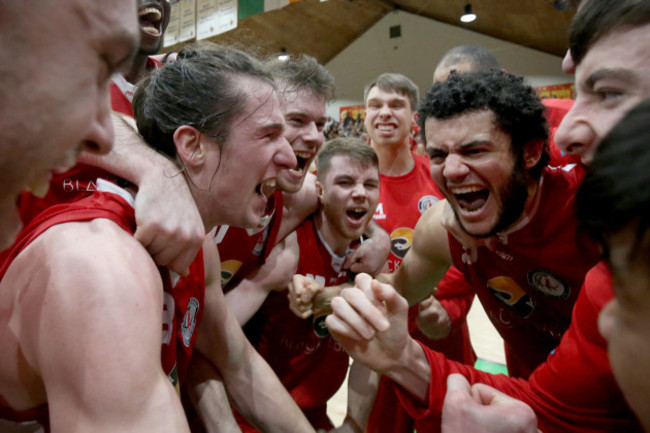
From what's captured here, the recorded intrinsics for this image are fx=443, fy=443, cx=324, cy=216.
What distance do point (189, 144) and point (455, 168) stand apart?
1.10 metres

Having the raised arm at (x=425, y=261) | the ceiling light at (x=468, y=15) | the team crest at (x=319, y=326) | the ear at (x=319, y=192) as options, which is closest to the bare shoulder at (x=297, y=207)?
the ear at (x=319, y=192)

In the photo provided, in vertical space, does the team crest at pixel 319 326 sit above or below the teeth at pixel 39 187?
below

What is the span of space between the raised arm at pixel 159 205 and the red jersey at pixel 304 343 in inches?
47.8

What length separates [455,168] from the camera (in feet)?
6.28

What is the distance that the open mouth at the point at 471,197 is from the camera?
78.4 inches

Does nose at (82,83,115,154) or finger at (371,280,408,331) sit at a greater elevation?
nose at (82,83,115,154)

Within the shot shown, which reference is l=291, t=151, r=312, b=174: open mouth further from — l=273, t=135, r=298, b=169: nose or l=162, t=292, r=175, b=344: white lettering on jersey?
l=162, t=292, r=175, b=344: white lettering on jersey

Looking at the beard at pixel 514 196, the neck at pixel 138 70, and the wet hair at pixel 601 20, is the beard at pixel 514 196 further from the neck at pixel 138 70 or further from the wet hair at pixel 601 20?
the neck at pixel 138 70

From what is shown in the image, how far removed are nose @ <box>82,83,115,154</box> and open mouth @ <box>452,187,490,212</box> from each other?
1614 millimetres

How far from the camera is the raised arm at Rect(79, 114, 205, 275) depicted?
46.9 inches

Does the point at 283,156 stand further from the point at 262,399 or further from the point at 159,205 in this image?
the point at 262,399

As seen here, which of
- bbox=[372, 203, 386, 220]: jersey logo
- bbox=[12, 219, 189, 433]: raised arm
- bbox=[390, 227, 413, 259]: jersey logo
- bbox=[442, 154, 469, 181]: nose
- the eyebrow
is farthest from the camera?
bbox=[372, 203, 386, 220]: jersey logo

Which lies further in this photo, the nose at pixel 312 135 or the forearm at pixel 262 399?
the nose at pixel 312 135

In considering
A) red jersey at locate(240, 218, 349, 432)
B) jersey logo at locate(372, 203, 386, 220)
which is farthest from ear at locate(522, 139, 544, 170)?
jersey logo at locate(372, 203, 386, 220)
